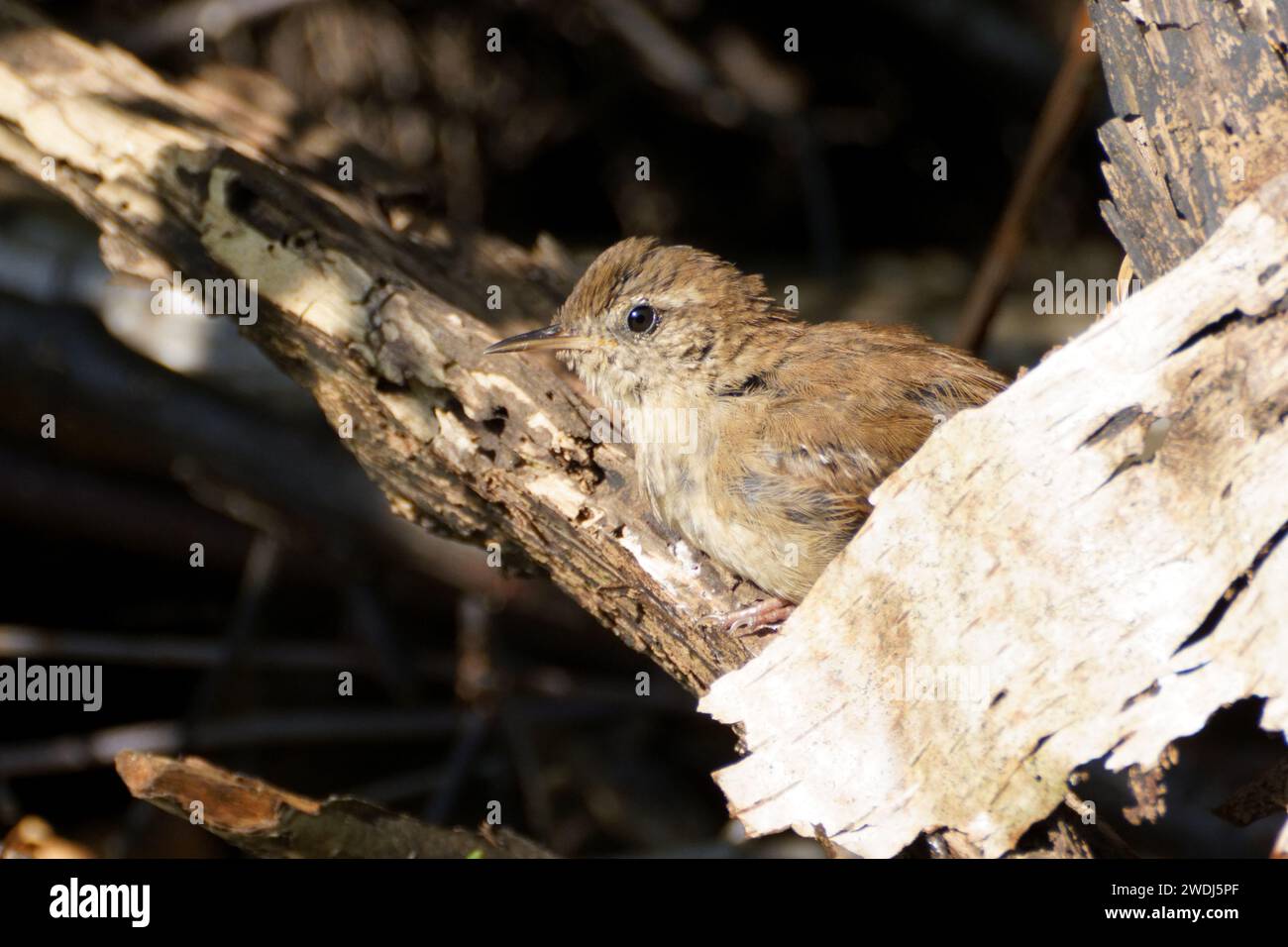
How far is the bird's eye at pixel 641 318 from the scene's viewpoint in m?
3.70

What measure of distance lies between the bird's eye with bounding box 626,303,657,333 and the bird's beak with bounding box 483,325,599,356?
0.38ft

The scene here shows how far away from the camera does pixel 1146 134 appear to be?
2785 mm

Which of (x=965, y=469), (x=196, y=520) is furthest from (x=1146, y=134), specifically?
(x=196, y=520)

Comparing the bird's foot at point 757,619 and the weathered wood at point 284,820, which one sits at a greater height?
the bird's foot at point 757,619

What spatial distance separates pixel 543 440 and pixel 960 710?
121cm

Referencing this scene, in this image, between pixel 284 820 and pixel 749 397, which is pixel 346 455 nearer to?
pixel 749 397

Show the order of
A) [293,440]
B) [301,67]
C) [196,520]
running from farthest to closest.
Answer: [301,67]
[196,520]
[293,440]

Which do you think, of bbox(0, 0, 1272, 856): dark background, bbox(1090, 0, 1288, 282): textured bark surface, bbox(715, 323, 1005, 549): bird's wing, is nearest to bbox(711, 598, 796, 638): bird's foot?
bbox(715, 323, 1005, 549): bird's wing

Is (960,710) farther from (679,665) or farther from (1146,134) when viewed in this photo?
(1146,134)

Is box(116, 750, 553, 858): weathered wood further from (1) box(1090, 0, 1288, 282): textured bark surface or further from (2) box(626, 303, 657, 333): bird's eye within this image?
(1) box(1090, 0, 1288, 282): textured bark surface

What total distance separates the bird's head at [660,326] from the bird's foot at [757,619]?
726mm

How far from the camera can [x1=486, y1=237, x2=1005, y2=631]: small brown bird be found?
10.3ft

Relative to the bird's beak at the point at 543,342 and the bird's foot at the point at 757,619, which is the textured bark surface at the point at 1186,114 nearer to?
the bird's foot at the point at 757,619

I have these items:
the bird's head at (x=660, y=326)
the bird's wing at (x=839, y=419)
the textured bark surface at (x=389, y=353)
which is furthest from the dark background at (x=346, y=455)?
the bird's wing at (x=839, y=419)
